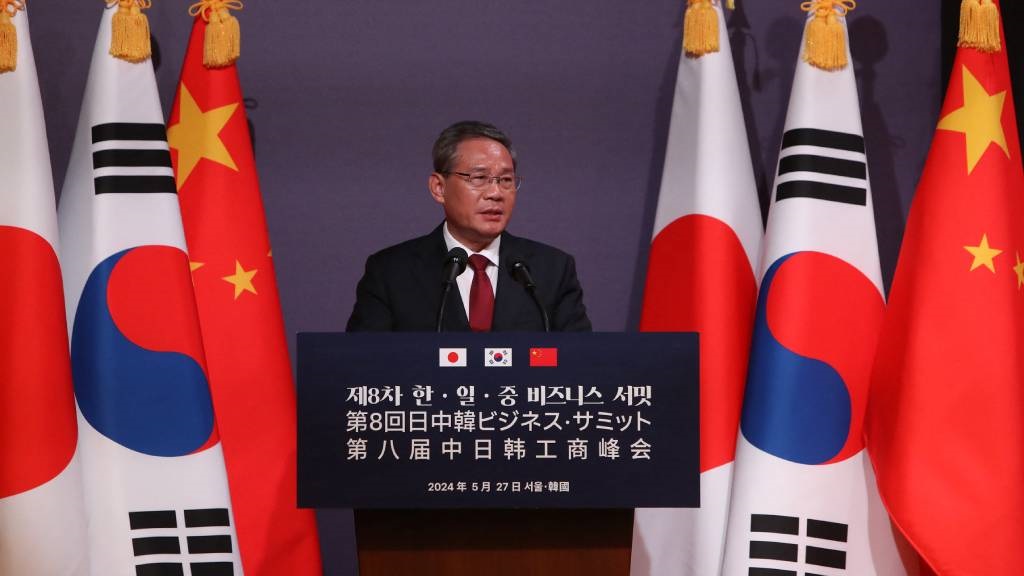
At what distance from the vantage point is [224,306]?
10.2ft

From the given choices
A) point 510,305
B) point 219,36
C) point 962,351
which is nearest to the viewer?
point 510,305

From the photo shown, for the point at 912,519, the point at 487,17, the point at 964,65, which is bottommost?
the point at 912,519

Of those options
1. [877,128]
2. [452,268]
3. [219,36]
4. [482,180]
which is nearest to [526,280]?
[452,268]

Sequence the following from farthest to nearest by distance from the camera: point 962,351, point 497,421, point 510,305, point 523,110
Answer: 1. point 523,110
2. point 962,351
3. point 510,305
4. point 497,421

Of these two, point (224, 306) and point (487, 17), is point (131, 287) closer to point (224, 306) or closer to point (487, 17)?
point (224, 306)

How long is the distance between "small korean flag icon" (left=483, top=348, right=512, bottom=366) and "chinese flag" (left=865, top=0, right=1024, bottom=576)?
1.34 m

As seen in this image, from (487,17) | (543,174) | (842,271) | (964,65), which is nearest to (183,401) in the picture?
(543,174)

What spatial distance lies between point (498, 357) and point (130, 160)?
1507 mm

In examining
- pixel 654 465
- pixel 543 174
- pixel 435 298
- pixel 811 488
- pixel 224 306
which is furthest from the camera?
pixel 543 174

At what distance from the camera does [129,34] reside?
3.02 meters

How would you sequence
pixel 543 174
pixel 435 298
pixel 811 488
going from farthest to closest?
pixel 543 174, pixel 811 488, pixel 435 298

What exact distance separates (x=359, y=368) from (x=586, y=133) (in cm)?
173

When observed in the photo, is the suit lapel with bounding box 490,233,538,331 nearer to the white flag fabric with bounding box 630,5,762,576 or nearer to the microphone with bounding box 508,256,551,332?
the microphone with bounding box 508,256,551,332

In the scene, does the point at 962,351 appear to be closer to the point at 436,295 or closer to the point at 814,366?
the point at 814,366
